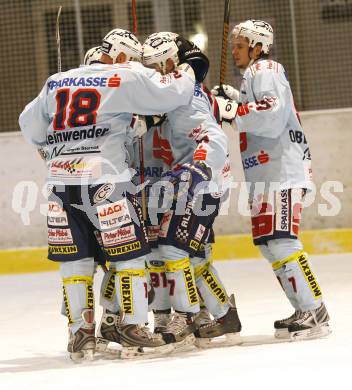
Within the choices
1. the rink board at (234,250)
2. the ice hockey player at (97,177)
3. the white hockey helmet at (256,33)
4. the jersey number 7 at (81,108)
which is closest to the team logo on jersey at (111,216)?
the ice hockey player at (97,177)

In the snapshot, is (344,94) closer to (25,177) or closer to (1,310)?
(25,177)

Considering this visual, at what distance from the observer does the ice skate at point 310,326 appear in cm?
461

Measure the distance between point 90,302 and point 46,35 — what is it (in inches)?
218

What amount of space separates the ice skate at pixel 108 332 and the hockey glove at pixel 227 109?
0.93 metres

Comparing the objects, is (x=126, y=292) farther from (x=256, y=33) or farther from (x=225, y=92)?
(x=256, y=33)

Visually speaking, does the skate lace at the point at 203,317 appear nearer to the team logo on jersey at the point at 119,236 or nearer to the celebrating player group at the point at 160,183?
the celebrating player group at the point at 160,183

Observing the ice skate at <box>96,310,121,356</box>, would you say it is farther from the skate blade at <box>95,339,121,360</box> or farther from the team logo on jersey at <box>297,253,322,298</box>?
the team logo on jersey at <box>297,253,322,298</box>

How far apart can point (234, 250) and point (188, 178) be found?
3.84 m

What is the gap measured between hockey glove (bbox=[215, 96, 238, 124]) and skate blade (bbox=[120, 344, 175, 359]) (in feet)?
3.16

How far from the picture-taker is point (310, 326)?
4.62 meters

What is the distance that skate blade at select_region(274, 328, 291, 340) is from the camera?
4.70 metres

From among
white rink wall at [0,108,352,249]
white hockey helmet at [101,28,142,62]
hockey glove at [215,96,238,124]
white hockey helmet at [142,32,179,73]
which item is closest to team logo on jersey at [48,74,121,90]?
white hockey helmet at [101,28,142,62]

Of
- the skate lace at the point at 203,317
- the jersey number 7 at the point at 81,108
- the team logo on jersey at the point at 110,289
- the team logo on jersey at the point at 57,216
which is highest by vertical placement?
the jersey number 7 at the point at 81,108

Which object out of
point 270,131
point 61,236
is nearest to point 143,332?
point 61,236
